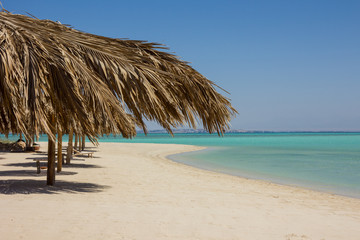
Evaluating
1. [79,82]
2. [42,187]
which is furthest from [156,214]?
[42,187]

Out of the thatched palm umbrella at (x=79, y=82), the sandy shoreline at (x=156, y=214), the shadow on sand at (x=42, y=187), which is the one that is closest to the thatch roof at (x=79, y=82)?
the thatched palm umbrella at (x=79, y=82)

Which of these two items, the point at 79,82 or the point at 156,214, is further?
the point at 156,214

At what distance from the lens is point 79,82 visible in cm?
342

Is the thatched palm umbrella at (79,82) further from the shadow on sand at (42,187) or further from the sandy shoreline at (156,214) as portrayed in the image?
the shadow on sand at (42,187)

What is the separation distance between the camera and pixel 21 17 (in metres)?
3.88

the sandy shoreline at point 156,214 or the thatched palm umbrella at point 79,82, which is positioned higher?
the thatched palm umbrella at point 79,82

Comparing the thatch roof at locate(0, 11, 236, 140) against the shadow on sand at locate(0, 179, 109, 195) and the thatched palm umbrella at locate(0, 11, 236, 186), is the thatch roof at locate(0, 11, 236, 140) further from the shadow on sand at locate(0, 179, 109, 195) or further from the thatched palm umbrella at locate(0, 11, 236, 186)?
the shadow on sand at locate(0, 179, 109, 195)

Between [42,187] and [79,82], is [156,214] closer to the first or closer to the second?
[79,82]

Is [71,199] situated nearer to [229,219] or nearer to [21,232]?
[21,232]

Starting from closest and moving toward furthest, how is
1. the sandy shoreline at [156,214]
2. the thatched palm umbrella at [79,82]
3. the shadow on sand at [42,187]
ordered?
the thatched palm umbrella at [79,82]
the sandy shoreline at [156,214]
the shadow on sand at [42,187]

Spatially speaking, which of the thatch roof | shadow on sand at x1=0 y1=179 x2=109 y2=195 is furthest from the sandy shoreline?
the thatch roof

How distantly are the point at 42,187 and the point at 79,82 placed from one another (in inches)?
198

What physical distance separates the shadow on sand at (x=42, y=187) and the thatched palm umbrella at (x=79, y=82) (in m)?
2.80

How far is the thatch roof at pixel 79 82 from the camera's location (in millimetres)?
2994
